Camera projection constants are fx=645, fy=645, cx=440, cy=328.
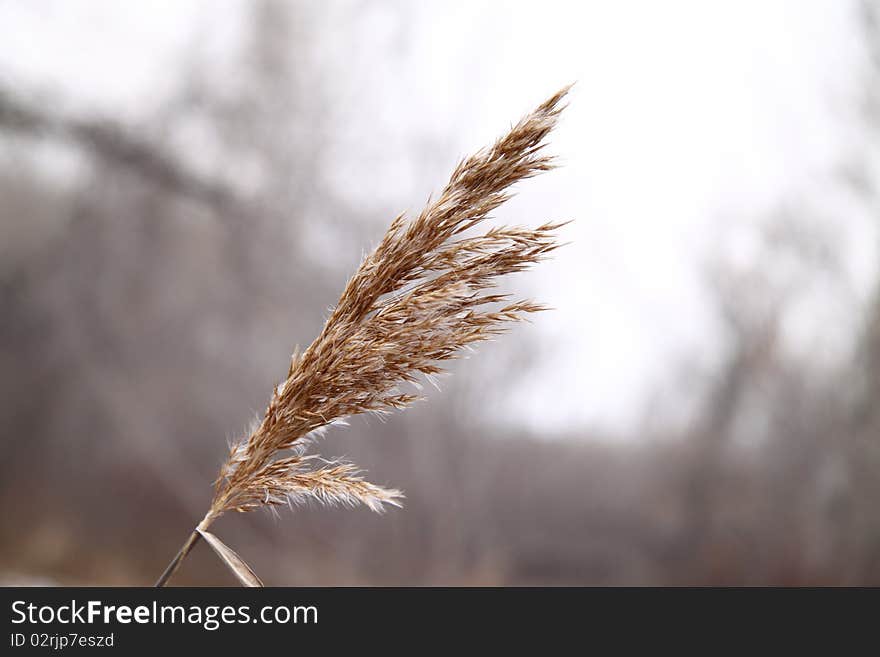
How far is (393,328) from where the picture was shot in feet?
1.66

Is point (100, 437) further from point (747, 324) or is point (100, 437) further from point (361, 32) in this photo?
point (747, 324)

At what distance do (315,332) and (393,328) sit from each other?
7.70 feet

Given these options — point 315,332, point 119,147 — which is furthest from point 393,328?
point 119,147

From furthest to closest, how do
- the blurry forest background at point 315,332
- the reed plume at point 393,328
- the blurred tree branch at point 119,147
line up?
the blurred tree branch at point 119,147, the blurry forest background at point 315,332, the reed plume at point 393,328

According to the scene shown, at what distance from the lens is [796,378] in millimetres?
2723

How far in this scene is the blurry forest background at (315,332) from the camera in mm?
2639

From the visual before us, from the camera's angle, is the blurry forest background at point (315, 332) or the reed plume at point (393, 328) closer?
the reed plume at point (393, 328)

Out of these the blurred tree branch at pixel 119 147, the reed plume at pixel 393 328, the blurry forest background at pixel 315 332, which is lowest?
the reed plume at pixel 393 328

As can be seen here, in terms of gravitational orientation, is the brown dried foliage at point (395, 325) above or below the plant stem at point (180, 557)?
above

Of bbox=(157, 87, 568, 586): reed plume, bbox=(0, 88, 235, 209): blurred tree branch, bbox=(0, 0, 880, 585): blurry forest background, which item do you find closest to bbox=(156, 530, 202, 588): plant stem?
bbox=(157, 87, 568, 586): reed plume

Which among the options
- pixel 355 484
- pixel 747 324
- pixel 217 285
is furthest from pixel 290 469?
pixel 747 324

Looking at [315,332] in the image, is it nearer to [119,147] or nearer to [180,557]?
[119,147]

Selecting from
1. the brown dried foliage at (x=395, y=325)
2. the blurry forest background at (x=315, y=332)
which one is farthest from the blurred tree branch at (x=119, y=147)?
the brown dried foliage at (x=395, y=325)

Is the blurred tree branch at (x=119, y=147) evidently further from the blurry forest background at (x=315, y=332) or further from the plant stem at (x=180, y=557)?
the plant stem at (x=180, y=557)
